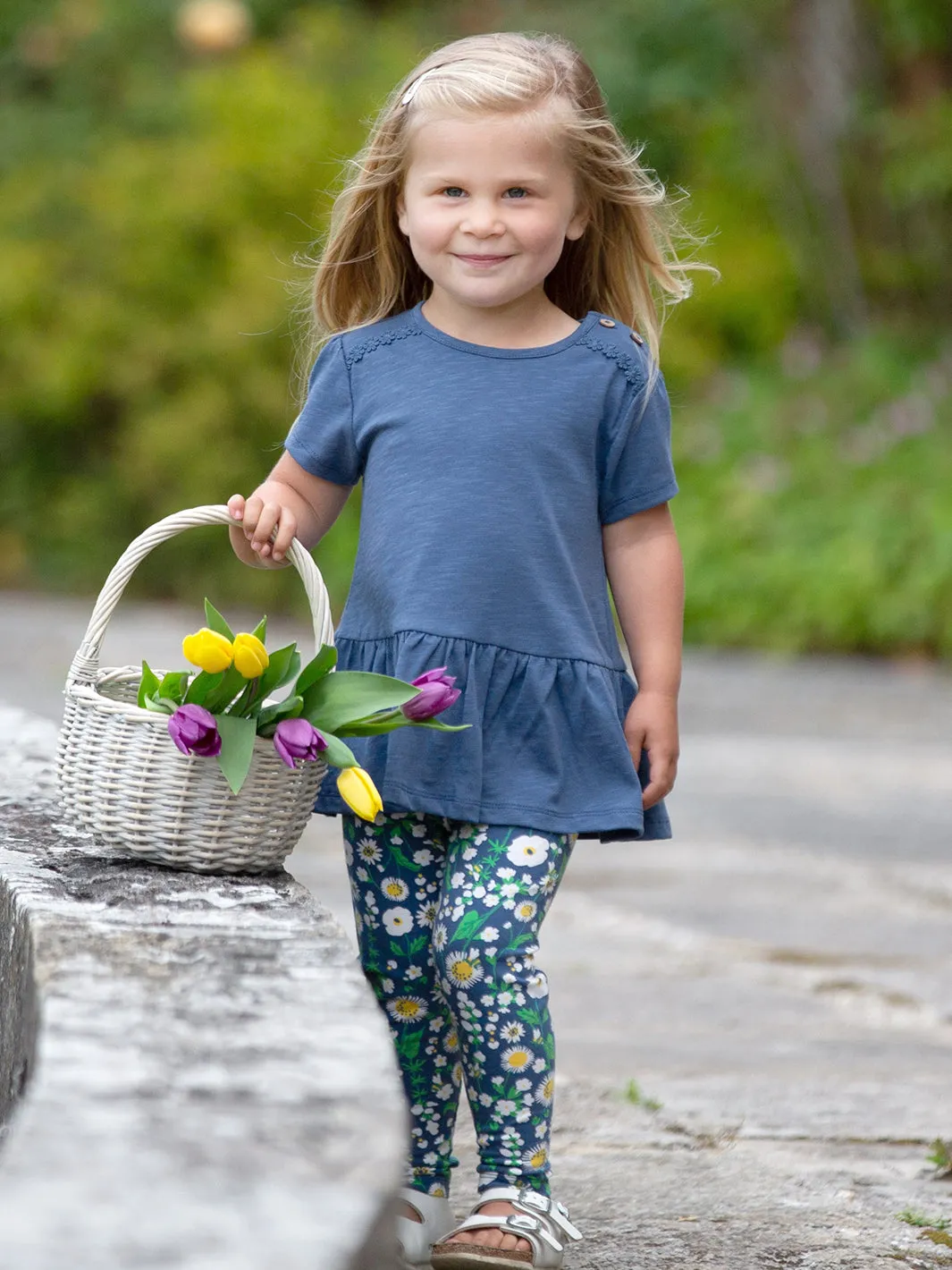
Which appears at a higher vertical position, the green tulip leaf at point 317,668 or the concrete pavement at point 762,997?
the green tulip leaf at point 317,668

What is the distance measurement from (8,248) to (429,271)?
9466 millimetres

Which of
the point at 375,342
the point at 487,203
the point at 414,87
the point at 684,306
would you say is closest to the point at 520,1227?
the point at 375,342

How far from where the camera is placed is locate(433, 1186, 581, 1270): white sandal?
7.38 ft

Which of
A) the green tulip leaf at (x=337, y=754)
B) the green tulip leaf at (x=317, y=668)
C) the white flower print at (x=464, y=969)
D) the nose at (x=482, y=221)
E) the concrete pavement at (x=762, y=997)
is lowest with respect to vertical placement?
the concrete pavement at (x=762, y=997)

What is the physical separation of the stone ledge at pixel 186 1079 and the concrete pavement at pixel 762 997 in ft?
2.49

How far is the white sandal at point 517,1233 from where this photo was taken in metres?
2.25

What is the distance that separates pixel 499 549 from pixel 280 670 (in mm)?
369

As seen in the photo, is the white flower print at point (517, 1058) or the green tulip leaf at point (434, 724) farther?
the white flower print at point (517, 1058)

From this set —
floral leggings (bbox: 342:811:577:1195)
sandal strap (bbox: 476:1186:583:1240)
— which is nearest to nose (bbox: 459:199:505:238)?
floral leggings (bbox: 342:811:577:1195)

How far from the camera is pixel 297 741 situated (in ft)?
7.14

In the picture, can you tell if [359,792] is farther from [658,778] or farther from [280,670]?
[658,778]

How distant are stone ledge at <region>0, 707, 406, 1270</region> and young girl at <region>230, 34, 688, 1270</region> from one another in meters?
0.27

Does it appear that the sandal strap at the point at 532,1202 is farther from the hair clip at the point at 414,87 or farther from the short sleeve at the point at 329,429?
the hair clip at the point at 414,87

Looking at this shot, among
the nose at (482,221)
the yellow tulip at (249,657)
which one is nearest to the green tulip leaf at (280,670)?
the yellow tulip at (249,657)
